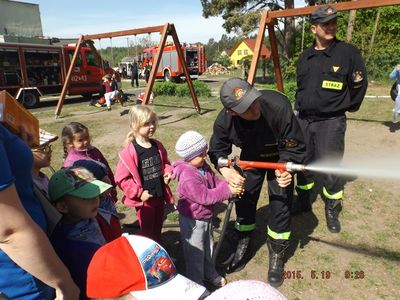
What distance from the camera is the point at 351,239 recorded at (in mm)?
3830

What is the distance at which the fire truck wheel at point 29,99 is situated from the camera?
16.1 m

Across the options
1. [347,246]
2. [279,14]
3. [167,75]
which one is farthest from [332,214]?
[167,75]

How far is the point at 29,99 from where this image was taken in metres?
16.4

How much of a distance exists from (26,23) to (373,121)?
21682 mm

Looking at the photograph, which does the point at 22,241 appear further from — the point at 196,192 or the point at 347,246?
the point at 347,246

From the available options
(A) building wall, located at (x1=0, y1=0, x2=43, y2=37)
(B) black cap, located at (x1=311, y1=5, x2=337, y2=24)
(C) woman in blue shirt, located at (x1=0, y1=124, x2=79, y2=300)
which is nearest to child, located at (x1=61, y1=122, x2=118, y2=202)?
(C) woman in blue shirt, located at (x1=0, y1=124, x2=79, y2=300)

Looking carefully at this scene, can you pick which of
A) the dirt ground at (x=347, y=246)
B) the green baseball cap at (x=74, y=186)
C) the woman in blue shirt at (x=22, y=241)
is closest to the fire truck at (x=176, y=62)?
the dirt ground at (x=347, y=246)

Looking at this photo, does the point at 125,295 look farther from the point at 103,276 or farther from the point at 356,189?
the point at 356,189

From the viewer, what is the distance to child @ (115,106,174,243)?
3.24m

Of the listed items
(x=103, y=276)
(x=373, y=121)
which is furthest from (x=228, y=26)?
(x=103, y=276)

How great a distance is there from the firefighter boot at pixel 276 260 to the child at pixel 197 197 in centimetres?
50

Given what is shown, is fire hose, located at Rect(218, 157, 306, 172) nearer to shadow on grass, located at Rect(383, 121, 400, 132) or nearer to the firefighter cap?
the firefighter cap

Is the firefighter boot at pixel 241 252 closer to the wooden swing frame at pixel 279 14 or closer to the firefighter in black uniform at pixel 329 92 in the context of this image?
the firefighter in black uniform at pixel 329 92

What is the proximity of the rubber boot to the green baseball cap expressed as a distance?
3.08 meters
